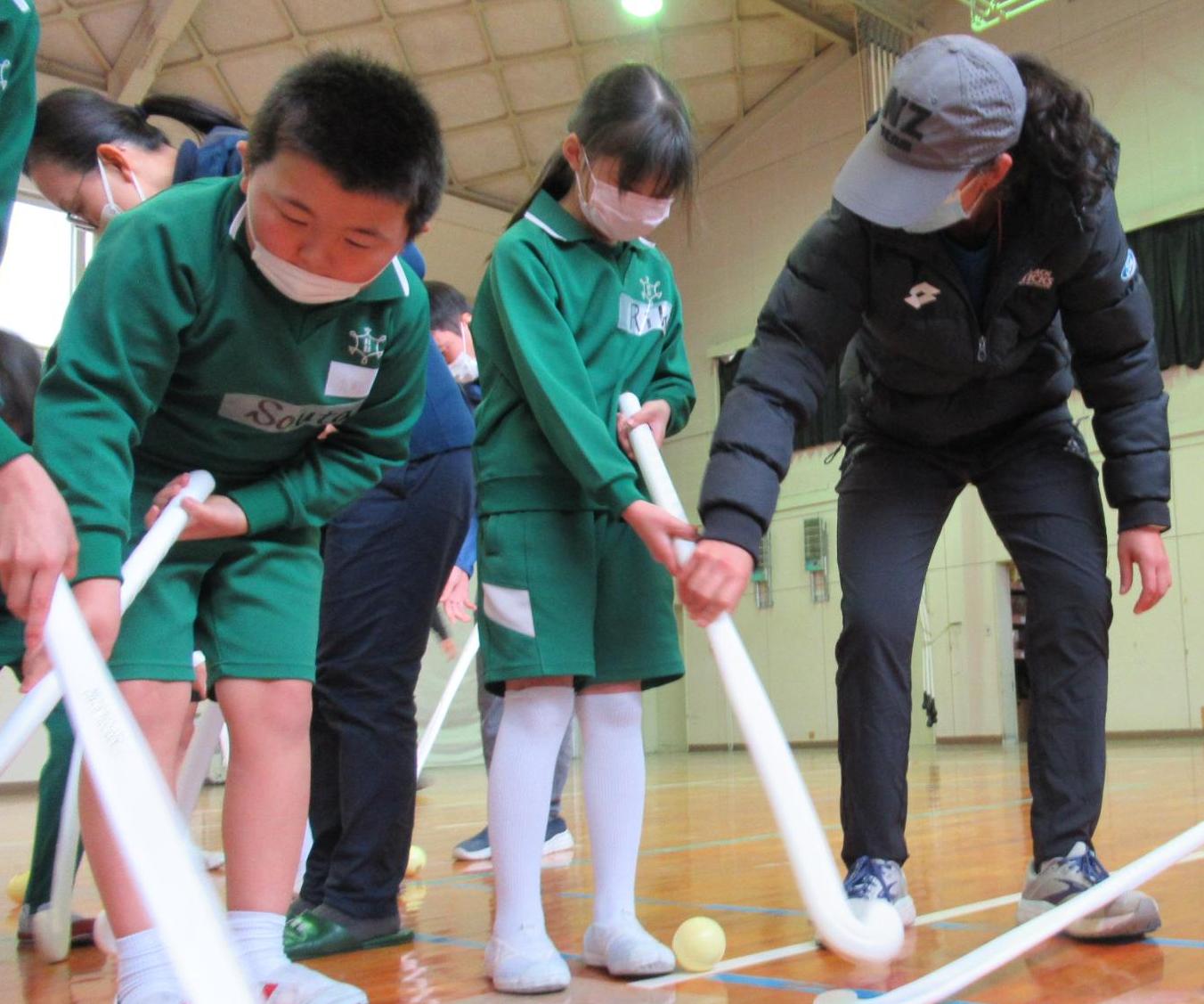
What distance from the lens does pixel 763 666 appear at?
10516 millimetres

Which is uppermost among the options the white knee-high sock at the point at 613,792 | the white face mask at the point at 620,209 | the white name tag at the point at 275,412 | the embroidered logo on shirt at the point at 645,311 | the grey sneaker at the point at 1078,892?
the white face mask at the point at 620,209

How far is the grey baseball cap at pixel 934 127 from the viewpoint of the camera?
55.1 inches

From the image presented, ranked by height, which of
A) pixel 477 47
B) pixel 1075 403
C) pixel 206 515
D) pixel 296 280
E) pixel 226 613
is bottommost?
pixel 226 613

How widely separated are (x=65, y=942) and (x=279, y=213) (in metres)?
1.12

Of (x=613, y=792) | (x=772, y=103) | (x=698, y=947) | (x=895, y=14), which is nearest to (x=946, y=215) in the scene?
(x=613, y=792)

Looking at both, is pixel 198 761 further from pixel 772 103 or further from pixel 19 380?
pixel 772 103

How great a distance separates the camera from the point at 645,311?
1725 millimetres

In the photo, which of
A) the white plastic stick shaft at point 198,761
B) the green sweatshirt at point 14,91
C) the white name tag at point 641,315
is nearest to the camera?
the green sweatshirt at point 14,91

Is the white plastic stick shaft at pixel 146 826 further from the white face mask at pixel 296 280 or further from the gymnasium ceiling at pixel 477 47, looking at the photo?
the gymnasium ceiling at pixel 477 47

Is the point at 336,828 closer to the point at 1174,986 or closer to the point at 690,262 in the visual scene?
the point at 1174,986

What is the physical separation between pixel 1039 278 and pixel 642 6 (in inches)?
288

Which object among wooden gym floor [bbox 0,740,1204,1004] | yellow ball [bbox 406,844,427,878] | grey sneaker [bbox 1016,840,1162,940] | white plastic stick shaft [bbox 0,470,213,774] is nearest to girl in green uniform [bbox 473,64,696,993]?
wooden gym floor [bbox 0,740,1204,1004]

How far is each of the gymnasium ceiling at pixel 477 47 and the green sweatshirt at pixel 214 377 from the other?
6.75 metres

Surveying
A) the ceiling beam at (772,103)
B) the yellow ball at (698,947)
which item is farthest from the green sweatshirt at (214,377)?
the ceiling beam at (772,103)
